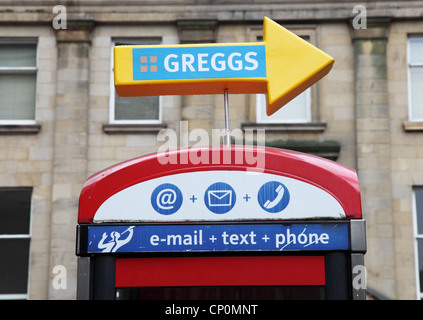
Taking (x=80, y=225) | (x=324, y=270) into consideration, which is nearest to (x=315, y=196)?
(x=324, y=270)

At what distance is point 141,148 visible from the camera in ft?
41.4

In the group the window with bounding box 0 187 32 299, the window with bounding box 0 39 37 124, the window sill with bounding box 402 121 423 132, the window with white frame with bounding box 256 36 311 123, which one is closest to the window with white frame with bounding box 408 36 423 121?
the window sill with bounding box 402 121 423 132

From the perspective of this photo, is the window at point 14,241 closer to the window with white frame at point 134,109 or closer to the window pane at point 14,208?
the window pane at point 14,208

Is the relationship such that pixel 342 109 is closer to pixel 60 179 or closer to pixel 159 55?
pixel 60 179

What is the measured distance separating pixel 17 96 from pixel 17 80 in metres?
0.32

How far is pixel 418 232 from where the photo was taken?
12391mm

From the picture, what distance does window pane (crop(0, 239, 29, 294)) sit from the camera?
12.5 m

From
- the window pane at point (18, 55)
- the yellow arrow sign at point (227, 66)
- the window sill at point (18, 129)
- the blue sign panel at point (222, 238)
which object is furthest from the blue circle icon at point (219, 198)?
the window pane at point (18, 55)

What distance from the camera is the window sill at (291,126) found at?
12541 mm

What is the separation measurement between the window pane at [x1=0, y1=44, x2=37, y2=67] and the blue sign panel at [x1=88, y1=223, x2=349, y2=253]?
9.79 metres

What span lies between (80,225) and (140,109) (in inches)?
350

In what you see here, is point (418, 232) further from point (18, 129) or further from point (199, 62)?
point (199, 62)

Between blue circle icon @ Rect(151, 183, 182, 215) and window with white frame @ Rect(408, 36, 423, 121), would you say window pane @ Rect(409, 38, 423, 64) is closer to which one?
window with white frame @ Rect(408, 36, 423, 121)

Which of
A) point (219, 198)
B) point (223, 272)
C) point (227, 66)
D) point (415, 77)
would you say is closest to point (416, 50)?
point (415, 77)
